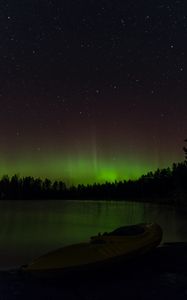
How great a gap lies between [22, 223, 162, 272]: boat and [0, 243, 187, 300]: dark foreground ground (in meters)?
0.37

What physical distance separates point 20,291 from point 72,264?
3093mm

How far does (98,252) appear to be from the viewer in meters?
19.2

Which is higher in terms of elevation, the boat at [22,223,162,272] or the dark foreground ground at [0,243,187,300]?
the boat at [22,223,162,272]

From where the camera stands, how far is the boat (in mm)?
18406

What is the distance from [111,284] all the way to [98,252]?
263 cm

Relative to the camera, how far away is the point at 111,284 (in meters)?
16.7

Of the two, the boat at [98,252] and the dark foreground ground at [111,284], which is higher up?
the boat at [98,252]

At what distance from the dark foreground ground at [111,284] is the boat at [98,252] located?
372 millimetres

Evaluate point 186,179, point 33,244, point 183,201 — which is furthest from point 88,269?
point 183,201

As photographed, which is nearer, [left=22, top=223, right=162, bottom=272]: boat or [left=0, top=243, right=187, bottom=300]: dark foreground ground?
[left=0, top=243, right=187, bottom=300]: dark foreground ground

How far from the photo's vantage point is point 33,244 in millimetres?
43594

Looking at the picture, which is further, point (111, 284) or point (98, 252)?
point (98, 252)

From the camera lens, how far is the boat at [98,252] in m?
18.4

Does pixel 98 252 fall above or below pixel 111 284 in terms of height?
above
